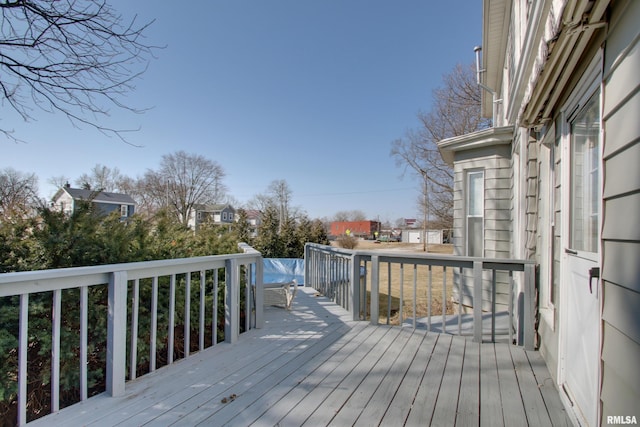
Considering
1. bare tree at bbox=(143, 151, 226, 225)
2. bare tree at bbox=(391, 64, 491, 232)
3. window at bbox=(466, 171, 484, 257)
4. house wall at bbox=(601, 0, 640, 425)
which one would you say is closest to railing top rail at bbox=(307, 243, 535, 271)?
house wall at bbox=(601, 0, 640, 425)

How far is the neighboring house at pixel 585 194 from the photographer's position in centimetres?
109

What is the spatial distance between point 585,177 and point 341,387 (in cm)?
209

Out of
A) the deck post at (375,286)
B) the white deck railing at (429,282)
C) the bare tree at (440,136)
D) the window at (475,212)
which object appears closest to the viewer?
the white deck railing at (429,282)

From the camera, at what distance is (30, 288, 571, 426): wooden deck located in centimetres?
179

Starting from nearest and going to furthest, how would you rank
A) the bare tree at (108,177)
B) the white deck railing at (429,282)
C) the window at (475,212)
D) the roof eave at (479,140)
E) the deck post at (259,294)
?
the white deck railing at (429,282) < the deck post at (259,294) < the roof eave at (479,140) < the window at (475,212) < the bare tree at (108,177)

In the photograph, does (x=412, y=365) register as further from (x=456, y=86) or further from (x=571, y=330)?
(x=456, y=86)

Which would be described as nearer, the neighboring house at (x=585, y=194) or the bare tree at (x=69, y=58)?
the neighboring house at (x=585, y=194)

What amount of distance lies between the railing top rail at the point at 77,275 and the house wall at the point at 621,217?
2605 millimetres

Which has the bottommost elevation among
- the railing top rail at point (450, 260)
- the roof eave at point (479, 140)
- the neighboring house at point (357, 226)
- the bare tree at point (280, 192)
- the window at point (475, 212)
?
the neighboring house at point (357, 226)

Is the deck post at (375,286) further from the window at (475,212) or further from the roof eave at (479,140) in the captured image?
the roof eave at (479,140)

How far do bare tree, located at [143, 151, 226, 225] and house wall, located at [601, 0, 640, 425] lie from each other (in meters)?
31.3

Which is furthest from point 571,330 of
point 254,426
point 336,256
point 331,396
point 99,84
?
point 99,84

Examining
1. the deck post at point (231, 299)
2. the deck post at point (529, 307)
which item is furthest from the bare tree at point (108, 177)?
the deck post at point (529, 307)

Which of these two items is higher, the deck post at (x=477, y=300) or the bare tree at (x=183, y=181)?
the bare tree at (x=183, y=181)
